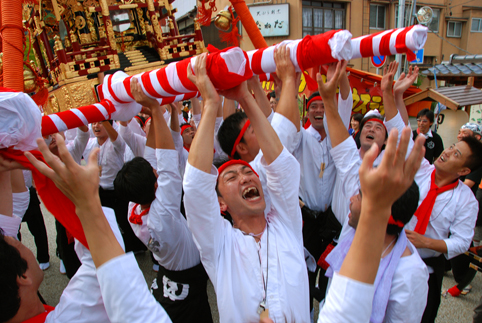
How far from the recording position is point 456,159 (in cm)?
208

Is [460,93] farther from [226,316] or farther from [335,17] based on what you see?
[335,17]

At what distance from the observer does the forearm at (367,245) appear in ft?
2.46

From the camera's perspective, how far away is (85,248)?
1.15 m

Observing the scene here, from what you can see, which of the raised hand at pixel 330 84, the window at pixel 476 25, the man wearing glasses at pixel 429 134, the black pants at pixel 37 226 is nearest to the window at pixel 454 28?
the window at pixel 476 25

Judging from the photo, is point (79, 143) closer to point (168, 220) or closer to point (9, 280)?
point (168, 220)

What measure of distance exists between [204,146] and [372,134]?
192 cm

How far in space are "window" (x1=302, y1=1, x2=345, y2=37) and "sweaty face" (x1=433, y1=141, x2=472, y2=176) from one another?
13712 mm

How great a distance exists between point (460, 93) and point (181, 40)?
6.79m

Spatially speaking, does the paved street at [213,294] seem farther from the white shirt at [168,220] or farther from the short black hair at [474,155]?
the short black hair at [474,155]

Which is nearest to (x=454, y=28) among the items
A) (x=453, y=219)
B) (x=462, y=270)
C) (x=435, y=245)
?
(x=462, y=270)

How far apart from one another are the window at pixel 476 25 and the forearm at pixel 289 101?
20.7 metres

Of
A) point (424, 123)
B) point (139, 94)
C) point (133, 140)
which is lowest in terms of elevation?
point (424, 123)

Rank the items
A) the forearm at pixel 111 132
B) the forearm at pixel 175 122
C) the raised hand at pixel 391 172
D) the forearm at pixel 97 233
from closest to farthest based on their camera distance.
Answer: the raised hand at pixel 391 172
the forearm at pixel 97 233
the forearm at pixel 175 122
the forearm at pixel 111 132

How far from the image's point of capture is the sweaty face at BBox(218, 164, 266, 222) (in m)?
1.48
